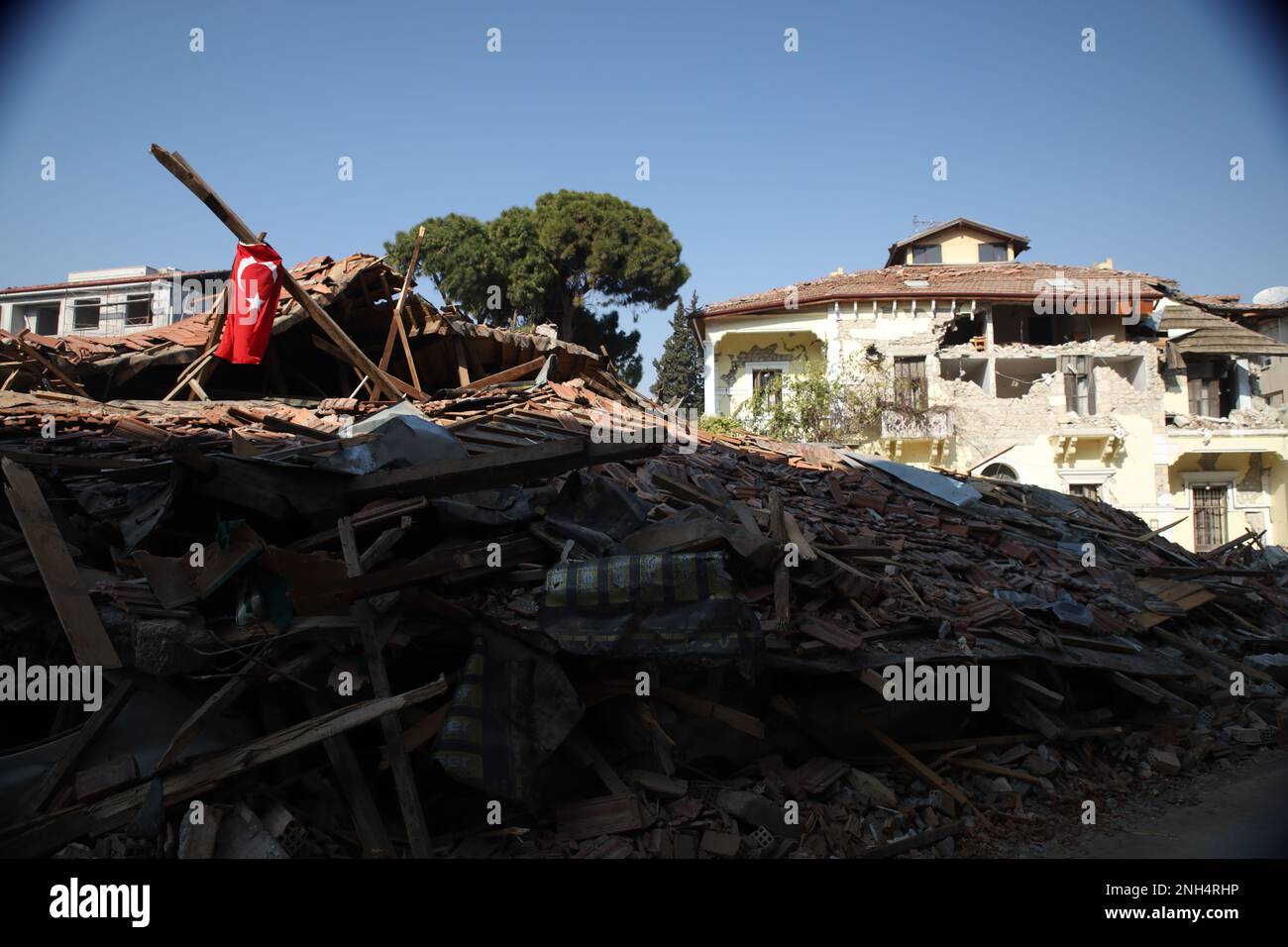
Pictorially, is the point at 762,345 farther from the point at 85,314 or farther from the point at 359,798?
the point at 85,314

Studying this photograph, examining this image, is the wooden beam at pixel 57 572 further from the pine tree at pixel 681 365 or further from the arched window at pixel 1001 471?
the pine tree at pixel 681 365

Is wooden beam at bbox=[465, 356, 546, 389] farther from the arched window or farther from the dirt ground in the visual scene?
the arched window

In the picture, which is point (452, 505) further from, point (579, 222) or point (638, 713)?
point (579, 222)

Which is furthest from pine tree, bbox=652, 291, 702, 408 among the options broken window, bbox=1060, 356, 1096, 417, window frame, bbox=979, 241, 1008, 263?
broken window, bbox=1060, 356, 1096, 417

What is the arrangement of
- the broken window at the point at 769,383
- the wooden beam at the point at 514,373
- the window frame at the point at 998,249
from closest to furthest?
the wooden beam at the point at 514,373 → the broken window at the point at 769,383 → the window frame at the point at 998,249

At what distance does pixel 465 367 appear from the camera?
46.8 ft

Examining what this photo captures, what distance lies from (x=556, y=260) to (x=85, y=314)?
20.4 meters

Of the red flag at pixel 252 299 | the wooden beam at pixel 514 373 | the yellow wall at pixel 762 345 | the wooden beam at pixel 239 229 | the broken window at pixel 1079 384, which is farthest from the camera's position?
the yellow wall at pixel 762 345

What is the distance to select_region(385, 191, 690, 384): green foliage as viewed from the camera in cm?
3053

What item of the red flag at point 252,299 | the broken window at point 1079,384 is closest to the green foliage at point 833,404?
the broken window at point 1079,384

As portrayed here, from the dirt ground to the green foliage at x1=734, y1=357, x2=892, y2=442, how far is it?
17.2 meters

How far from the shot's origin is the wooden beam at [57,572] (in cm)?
495

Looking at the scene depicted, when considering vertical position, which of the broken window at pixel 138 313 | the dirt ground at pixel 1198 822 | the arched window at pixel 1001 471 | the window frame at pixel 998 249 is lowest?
the dirt ground at pixel 1198 822

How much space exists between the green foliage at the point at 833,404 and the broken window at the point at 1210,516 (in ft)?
35.5
